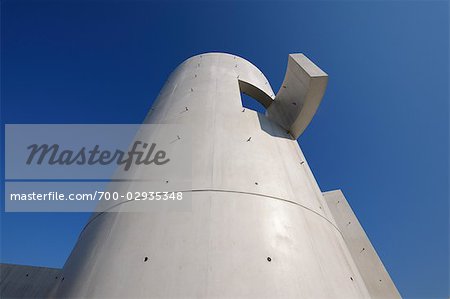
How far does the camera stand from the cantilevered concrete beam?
5.98 metres

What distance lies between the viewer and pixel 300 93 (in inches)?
250

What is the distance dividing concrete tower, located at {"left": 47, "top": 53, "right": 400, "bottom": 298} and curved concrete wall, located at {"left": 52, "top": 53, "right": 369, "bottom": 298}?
1 centimetres

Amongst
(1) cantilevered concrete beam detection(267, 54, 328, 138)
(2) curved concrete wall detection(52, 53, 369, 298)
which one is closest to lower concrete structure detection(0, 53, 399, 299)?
(2) curved concrete wall detection(52, 53, 369, 298)

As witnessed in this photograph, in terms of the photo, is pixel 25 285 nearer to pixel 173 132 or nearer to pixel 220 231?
pixel 173 132

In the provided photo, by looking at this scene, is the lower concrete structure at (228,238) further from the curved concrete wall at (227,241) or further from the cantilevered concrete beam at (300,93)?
the cantilevered concrete beam at (300,93)

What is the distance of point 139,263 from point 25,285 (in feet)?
21.7

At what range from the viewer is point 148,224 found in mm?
3439

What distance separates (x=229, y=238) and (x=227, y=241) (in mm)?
47

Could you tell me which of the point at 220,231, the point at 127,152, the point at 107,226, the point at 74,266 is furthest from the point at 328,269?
the point at 127,152

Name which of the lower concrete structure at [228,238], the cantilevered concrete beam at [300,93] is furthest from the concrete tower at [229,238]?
the cantilevered concrete beam at [300,93]

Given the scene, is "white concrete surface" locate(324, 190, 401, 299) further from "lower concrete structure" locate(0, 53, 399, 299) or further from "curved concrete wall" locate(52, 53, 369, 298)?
"curved concrete wall" locate(52, 53, 369, 298)

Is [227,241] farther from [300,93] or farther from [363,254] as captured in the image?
[363,254]

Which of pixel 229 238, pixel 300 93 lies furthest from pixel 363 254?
pixel 229 238

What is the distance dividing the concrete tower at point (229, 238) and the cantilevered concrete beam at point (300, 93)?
0.21m
